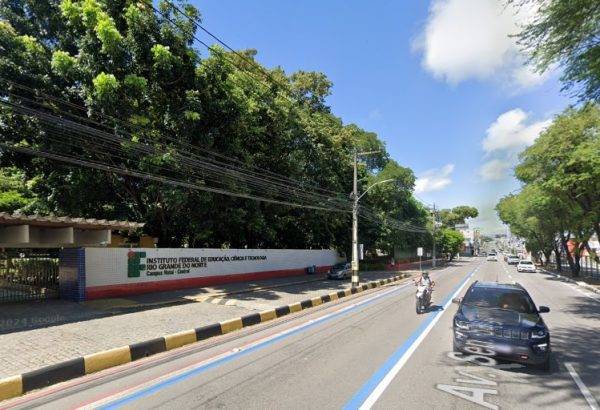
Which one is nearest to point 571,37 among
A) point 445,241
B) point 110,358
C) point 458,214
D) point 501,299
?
point 501,299

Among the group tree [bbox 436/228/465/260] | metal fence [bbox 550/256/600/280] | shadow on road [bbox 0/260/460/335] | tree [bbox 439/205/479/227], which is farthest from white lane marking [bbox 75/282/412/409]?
tree [bbox 439/205/479/227]

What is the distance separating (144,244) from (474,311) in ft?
56.9

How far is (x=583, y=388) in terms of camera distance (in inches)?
260

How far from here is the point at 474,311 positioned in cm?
846

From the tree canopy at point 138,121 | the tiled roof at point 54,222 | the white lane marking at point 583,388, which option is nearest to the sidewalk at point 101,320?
the tiled roof at point 54,222

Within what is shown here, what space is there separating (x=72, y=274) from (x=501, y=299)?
1341cm

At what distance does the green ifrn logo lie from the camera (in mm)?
17750

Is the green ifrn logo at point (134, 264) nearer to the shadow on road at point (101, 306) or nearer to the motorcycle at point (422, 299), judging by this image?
the shadow on road at point (101, 306)

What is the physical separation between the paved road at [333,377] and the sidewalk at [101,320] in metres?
1.30

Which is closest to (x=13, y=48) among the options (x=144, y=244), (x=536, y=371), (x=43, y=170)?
(x=43, y=170)

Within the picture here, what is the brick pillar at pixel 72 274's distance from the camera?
50.0 feet

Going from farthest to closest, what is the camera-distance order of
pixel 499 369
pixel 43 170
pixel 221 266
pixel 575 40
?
1. pixel 221 266
2. pixel 43 170
3. pixel 575 40
4. pixel 499 369

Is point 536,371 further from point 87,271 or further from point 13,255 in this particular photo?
point 13,255

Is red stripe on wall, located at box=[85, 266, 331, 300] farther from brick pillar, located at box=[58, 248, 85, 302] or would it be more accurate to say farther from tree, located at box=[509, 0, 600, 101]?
tree, located at box=[509, 0, 600, 101]
